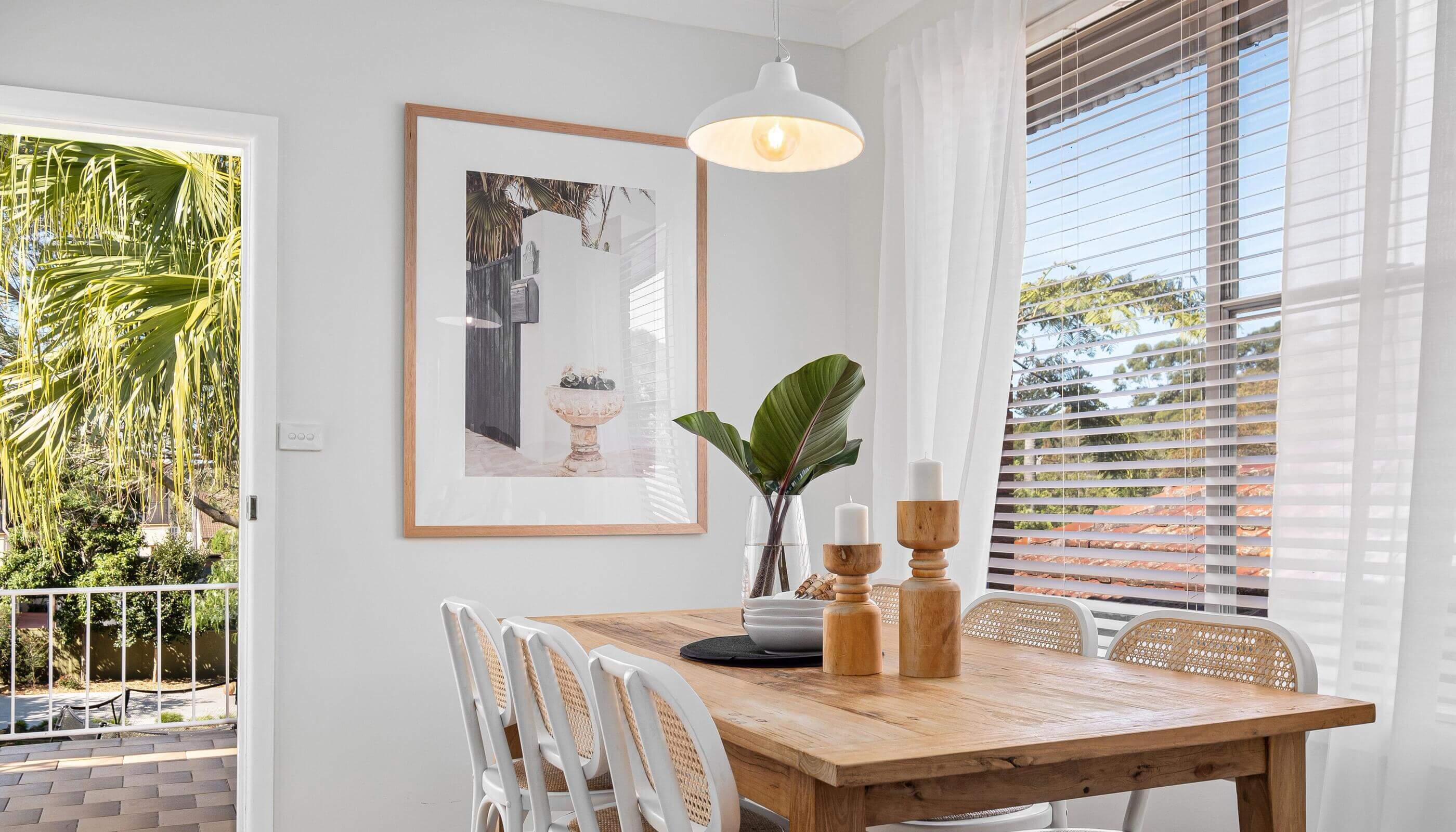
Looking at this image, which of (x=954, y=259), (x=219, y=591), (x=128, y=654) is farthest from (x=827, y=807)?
(x=128, y=654)

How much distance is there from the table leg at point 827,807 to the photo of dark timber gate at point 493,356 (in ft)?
7.47

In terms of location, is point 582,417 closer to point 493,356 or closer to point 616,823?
point 493,356

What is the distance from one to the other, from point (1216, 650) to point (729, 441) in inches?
35.7

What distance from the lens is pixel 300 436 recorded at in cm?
305

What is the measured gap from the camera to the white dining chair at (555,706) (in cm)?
156

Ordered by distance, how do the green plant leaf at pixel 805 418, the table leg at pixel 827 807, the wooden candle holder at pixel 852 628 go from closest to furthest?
1. the table leg at pixel 827 807
2. the wooden candle holder at pixel 852 628
3. the green plant leaf at pixel 805 418

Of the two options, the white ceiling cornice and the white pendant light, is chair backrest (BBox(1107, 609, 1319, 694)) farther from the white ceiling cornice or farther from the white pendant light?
the white ceiling cornice

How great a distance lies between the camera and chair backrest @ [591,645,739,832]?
1206 millimetres

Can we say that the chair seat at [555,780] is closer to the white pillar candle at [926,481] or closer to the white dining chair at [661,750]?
the white dining chair at [661,750]

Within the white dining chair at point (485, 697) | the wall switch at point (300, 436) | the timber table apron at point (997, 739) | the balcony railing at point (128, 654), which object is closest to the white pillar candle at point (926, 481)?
the timber table apron at point (997, 739)

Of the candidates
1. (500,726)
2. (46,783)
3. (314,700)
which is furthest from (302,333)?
(46,783)

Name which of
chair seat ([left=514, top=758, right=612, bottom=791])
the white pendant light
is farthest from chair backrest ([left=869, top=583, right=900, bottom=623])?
the white pendant light

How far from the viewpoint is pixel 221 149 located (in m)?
3.10

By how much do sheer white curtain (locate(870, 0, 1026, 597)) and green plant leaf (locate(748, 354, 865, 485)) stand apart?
109cm
